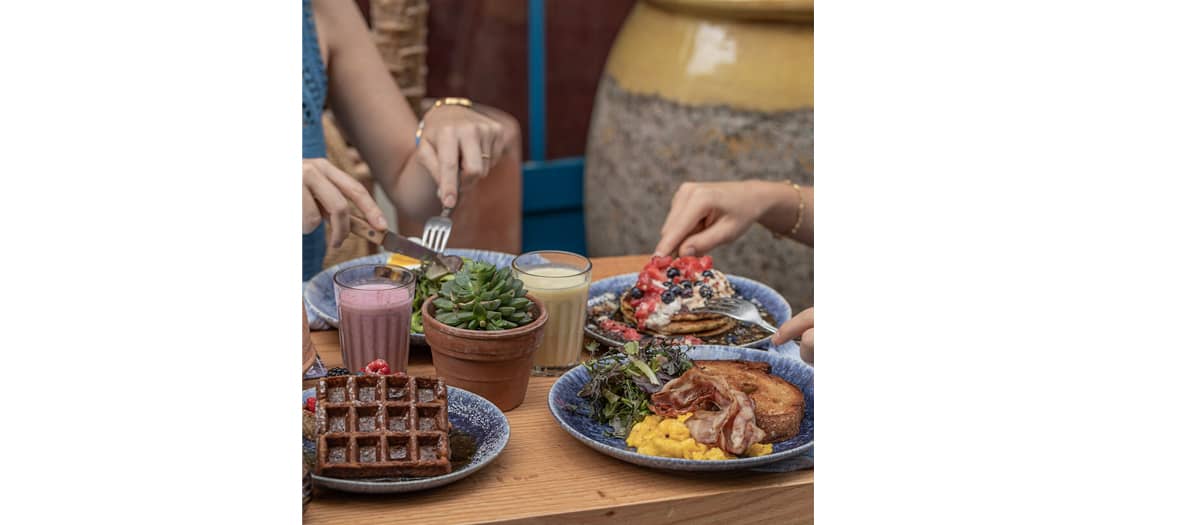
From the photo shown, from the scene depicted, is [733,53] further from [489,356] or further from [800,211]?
[489,356]

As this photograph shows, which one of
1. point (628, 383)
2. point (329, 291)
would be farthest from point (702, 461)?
point (329, 291)

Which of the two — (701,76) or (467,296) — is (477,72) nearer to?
(701,76)

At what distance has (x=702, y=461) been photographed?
1213 mm

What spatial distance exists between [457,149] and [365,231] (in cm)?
42

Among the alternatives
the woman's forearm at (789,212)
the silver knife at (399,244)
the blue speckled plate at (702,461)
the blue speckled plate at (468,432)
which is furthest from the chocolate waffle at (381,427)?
the woman's forearm at (789,212)

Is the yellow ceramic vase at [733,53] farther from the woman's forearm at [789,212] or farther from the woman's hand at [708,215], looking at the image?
the woman's hand at [708,215]

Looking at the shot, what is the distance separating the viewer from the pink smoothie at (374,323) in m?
1.49

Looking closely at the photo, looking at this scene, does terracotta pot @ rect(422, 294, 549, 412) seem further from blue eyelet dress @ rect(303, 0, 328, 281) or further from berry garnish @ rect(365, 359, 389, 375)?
blue eyelet dress @ rect(303, 0, 328, 281)

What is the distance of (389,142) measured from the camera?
270cm

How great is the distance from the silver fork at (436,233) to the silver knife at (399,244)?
3.6 inches
